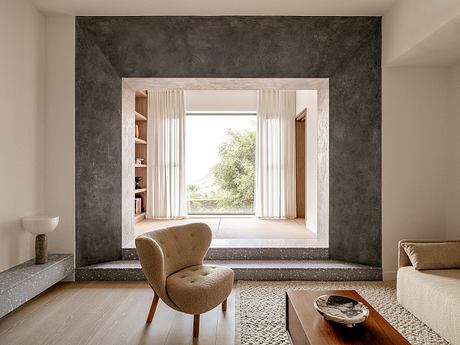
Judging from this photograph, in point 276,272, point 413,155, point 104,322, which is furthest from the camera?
point 413,155

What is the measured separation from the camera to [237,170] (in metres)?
6.93

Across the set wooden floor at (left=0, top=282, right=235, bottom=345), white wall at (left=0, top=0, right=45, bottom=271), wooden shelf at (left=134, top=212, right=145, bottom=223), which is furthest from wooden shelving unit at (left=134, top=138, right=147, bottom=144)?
wooden floor at (left=0, top=282, right=235, bottom=345)

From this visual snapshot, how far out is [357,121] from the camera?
3869mm

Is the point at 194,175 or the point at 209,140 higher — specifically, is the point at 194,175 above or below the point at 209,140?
below

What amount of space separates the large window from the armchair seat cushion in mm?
4273

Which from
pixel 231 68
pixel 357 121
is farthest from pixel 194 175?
pixel 357 121

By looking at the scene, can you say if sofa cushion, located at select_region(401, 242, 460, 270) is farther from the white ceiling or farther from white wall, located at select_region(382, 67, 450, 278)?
the white ceiling

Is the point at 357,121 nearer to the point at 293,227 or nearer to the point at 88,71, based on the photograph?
the point at 293,227

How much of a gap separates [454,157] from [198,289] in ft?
9.91

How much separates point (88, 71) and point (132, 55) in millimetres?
512

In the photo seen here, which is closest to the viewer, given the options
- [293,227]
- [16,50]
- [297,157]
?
[16,50]

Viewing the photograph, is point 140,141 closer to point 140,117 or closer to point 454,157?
point 140,117

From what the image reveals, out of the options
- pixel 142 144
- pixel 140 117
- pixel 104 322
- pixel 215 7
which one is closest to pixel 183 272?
pixel 104 322

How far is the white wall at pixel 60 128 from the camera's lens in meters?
3.79
